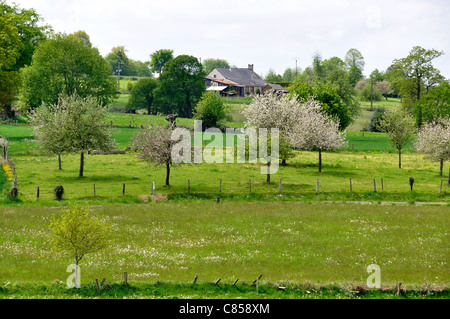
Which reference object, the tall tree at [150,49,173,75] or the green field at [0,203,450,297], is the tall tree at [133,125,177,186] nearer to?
the green field at [0,203,450,297]

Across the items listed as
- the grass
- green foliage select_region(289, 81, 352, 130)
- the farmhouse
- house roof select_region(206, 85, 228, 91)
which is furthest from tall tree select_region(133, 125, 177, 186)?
the farmhouse

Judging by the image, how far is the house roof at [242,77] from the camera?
170525 mm

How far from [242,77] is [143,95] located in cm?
4966

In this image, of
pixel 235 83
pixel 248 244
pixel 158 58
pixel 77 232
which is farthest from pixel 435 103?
pixel 158 58

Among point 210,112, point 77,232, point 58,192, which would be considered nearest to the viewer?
point 77,232

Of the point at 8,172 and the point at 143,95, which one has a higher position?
the point at 143,95

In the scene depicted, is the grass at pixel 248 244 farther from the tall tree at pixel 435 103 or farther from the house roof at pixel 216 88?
the house roof at pixel 216 88

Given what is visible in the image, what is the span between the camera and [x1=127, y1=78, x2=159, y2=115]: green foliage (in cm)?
13650

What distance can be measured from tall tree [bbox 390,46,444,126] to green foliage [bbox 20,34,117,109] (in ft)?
222

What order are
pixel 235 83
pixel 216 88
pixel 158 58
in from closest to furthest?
1. pixel 216 88
2. pixel 235 83
3. pixel 158 58

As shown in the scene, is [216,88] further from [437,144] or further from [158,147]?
[158,147]

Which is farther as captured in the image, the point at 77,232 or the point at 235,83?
the point at 235,83

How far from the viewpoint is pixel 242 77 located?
576 feet
